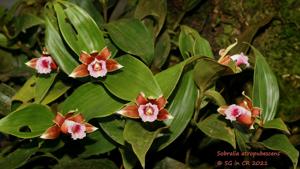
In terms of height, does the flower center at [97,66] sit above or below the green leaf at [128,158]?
above

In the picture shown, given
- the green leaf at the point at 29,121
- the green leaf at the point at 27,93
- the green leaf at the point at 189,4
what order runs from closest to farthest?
the green leaf at the point at 29,121
the green leaf at the point at 27,93
the green leaf at the point at 189,4

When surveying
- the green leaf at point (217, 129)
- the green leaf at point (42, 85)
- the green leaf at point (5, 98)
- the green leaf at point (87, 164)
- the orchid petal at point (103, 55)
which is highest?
the orchid petal at point (103, 55)

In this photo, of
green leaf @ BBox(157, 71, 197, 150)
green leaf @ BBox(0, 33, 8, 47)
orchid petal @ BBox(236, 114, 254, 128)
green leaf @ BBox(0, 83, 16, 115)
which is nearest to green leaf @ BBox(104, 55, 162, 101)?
green leaf @ BBox(157, 71, 197, 150)

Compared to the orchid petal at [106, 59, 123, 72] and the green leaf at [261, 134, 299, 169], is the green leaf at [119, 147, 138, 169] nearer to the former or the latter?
the orchid petal at [106, 59, 123, 72]

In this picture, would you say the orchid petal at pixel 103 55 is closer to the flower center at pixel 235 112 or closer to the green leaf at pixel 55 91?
the green leaf at pixel 55 91

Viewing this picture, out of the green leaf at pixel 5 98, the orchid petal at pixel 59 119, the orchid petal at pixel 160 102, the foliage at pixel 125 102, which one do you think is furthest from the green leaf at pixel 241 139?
the green leaf at pixel 5 98

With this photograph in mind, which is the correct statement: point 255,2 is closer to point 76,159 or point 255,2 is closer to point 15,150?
point 76,159

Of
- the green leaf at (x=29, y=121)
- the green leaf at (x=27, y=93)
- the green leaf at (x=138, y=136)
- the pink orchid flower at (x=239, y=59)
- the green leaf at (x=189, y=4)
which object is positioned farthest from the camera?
the green leaf at (x=189, y=4)
